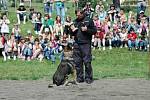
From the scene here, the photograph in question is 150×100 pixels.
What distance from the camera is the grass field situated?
18.9 metres

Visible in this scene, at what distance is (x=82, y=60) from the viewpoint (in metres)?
16.6

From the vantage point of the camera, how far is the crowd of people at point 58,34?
80.4 feet

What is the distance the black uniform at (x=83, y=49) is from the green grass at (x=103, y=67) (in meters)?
1.77

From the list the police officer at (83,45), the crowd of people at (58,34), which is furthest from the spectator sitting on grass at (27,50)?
the police officer at (83,45)

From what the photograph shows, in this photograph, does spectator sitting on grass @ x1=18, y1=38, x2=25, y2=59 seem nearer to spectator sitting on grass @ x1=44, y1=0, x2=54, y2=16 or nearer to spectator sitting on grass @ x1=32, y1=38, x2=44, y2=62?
spectator sitting on grass @ x1=32, y1=38, x2=44, y2=62

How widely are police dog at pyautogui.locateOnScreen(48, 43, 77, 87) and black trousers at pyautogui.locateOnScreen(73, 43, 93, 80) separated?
436 mm

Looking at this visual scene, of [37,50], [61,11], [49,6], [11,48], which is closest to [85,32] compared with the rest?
[37,50]

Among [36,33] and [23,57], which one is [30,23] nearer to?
[36,33]

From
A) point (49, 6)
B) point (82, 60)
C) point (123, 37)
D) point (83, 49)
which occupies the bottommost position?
point (123, 37)

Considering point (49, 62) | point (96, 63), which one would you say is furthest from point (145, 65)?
point (49, 62)

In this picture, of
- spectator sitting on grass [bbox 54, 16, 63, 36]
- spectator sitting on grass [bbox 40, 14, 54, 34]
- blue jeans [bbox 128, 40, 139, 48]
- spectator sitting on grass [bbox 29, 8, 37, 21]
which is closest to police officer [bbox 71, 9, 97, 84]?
blue jeans [bbox 128, 40, 139, 48]

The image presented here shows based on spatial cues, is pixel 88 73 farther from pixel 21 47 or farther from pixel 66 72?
pixel 21 47

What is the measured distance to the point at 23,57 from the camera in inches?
959

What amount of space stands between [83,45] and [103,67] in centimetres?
531
